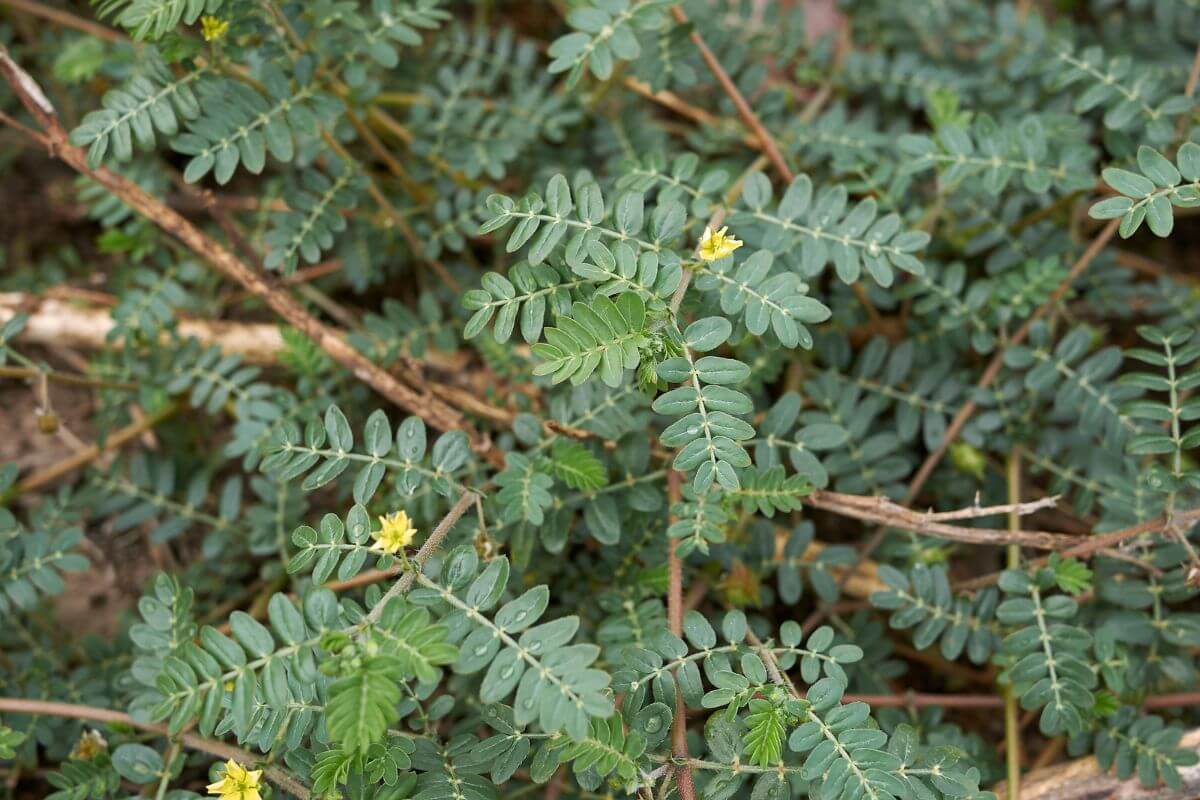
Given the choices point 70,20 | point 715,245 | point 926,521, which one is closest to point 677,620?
point 926,521

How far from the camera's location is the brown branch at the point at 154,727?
2111 millimetres

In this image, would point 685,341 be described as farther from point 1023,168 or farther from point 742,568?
point 1023,168

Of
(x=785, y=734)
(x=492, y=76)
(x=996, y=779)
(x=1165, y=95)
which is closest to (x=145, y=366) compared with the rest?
(x=492, y=76)

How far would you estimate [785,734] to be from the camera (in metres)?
2.12

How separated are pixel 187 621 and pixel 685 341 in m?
1.29

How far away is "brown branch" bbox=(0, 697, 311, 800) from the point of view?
83.1 inches

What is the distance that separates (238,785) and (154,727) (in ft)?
1.83

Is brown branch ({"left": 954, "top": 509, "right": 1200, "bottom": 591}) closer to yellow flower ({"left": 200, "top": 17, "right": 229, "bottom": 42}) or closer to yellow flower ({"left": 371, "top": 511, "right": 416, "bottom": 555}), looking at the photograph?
yellow flower ({"left": 371, "top": 511, "right": 416, "bottom": 555})

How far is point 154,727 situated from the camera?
2.37 metres

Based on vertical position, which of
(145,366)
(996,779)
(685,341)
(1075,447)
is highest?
(685,341)

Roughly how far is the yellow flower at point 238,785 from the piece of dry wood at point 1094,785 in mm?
1746

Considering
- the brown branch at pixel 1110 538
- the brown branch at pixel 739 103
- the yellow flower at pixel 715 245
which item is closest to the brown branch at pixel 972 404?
the brown branch at pixel 1110 538

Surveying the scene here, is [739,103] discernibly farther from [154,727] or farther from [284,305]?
[154,727]

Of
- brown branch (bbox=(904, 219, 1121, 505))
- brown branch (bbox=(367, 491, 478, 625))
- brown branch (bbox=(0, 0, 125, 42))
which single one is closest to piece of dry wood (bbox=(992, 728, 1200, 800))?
brown branch (bbox=(904, 219, 1121, 505))
